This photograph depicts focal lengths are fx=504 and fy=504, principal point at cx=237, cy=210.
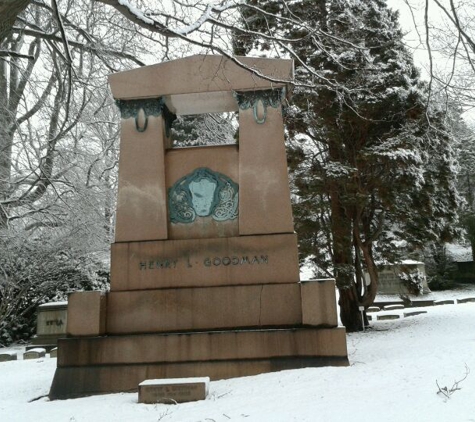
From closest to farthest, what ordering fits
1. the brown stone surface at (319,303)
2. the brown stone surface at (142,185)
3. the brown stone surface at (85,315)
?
the brown stone surface at (319,303)
the brown stone surface at (85,315)
the brown stone surface at (142,185)

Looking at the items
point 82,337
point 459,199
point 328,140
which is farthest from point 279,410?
point 459,199

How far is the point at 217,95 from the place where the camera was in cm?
777

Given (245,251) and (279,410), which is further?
(245,251)

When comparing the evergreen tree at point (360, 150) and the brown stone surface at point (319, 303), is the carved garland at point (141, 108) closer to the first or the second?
the brown stone surface at point (319, 303)

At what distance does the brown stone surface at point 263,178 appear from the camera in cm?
711

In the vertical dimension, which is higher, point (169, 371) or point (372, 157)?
point (372, 157)

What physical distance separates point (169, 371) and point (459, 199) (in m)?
9.92

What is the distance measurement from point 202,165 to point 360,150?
5673 mm

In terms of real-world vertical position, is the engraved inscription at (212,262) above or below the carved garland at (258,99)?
below

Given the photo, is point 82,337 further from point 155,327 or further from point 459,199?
point 459,199

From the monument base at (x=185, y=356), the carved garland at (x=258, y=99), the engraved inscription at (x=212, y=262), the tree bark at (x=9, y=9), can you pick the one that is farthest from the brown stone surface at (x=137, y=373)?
the tree bark at (x=9, y=9)

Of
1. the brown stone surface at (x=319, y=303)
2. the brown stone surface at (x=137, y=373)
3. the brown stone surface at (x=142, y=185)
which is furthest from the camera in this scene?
the brown stone surface at (x=142, y=185)

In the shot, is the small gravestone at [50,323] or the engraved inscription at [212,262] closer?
the engraved inscription at [212,262]

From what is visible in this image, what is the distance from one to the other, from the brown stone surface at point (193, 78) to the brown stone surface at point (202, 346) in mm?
3557
